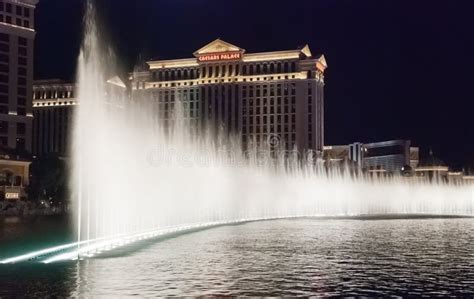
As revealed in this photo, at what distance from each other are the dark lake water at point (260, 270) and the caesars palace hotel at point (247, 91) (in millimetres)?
100396

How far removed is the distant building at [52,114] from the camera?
A: 148 metres

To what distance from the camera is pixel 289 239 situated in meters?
34.6

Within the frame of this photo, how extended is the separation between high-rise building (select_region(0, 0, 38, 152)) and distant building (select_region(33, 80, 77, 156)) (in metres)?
30.6

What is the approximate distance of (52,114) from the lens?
148625mm

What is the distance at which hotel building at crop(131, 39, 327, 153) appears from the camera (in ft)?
438

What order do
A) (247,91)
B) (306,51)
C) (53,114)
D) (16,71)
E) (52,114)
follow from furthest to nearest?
(52,114)
(53,114)
(306,51)
(247,91)
(16,71)

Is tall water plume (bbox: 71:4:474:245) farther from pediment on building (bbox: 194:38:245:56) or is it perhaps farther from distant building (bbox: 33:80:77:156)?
distant building (bbox: 33:80:77:156)

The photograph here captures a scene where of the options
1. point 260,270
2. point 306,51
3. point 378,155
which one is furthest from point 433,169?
point 260,270

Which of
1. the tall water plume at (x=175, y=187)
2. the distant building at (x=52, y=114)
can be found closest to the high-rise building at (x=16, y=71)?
the tall water plume at (x=175, y=187)

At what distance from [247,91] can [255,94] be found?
5.90ft

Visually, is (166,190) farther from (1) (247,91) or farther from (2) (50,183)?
(1) (247,91)

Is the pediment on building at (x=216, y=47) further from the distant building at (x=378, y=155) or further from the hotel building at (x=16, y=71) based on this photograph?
the hotel building at (x=16, y=71)

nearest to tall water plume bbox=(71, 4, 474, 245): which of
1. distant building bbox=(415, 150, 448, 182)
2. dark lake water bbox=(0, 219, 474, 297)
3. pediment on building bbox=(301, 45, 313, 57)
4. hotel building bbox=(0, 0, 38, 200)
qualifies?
dark lake water bbox=(0, 219, 474, 297)

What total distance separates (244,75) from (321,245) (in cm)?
10638
